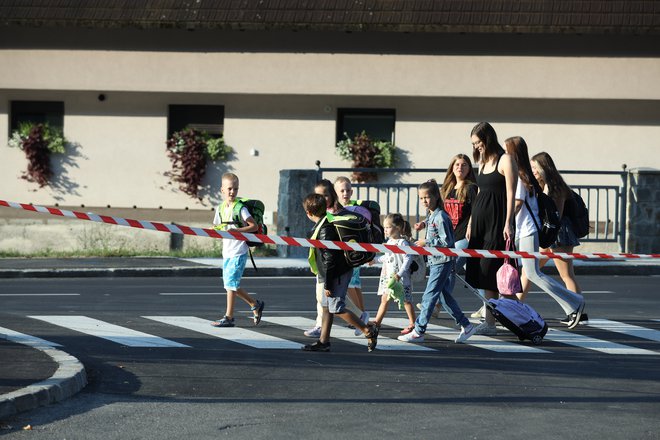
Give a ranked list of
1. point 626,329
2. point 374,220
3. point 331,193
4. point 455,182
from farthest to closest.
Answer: point 455,182, point 626,329, point 374,220, point 331,193

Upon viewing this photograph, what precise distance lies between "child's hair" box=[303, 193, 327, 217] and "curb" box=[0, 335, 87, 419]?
94.7 inches

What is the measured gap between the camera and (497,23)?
81.5 ft

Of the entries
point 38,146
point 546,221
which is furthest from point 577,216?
point 38,146

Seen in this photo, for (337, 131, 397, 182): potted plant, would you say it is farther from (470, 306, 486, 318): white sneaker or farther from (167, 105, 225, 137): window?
(470, 306, 486, 318): white sneaker

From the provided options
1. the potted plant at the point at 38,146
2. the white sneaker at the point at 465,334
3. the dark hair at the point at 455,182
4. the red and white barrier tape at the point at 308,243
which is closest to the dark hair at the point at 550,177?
the dark hair at the point at 455,182

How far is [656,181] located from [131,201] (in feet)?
35.6

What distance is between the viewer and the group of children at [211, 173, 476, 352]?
10.9m

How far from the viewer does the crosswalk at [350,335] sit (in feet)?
36.8

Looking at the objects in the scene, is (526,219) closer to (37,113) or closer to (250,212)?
(250,212)

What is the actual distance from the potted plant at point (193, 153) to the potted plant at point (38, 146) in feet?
7.84

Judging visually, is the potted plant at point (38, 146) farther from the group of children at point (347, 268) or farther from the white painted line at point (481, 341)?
the white painted line at point (481, 341)

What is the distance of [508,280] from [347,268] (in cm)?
163

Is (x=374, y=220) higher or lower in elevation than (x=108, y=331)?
higher

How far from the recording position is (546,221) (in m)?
12.3
